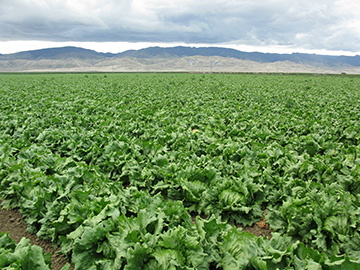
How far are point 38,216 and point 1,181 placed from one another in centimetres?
236

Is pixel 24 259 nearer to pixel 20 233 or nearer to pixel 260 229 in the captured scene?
pixel 20 233

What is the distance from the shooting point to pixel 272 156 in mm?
7273

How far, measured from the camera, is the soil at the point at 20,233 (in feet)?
14.5

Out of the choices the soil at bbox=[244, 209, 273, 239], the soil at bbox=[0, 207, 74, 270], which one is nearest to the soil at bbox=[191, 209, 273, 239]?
the soil at bbox=[244, 209, 273, 239]

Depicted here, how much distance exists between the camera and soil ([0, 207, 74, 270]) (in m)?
4.43

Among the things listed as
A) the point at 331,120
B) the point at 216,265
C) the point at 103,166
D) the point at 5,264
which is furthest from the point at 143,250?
the point at 331,120

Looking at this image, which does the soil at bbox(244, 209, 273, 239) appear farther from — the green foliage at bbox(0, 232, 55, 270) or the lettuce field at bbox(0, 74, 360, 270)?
the green foliage at bbox(0, 232, 55, 270)

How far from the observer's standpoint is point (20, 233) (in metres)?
5.23

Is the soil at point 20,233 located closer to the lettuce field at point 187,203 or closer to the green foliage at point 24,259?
the lettuce field at point 187,203

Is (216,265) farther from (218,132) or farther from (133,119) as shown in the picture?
(133,119)

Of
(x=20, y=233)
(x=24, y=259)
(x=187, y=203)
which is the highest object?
(x=24, y=259)

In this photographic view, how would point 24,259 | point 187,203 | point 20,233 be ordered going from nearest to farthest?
point 24,259 → point 20,233 → point 187,203

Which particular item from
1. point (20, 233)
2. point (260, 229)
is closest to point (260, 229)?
point (260, 229)

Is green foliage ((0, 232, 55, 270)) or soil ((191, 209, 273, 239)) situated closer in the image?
green foliage ((0, 232, 55, 270))
